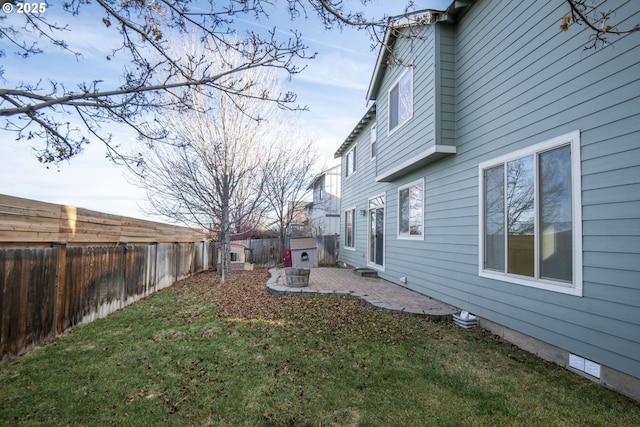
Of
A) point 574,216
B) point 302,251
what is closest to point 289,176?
point 302,251

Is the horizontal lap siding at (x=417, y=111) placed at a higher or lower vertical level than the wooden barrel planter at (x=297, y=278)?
higher

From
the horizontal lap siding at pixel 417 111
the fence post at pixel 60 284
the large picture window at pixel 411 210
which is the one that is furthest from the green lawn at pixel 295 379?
the horizontal lap siding at pixel 417 111

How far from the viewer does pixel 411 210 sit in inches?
311

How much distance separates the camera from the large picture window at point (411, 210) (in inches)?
289

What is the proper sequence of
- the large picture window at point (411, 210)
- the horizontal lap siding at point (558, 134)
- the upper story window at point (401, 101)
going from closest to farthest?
the horizontal lap siding at point (558, 134), the upper story window at point (401, 101), the large picture window at point (411, 210)

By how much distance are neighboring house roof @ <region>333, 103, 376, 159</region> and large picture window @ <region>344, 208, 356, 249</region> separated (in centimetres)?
288

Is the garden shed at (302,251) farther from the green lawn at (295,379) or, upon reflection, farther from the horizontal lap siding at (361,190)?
the green lawn at (295,379)

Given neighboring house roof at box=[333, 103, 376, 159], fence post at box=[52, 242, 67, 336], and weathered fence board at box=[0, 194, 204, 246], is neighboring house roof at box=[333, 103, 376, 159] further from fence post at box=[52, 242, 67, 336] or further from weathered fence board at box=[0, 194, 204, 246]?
fence post at box=[52, 242, 67, 336]

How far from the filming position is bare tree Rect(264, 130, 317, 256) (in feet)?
43.4

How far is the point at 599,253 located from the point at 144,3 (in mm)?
4877

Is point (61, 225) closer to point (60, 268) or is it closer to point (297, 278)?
point (60, 268)

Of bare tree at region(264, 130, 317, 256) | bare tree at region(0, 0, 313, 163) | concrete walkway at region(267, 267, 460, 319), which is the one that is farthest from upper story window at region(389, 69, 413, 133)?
bare tree at region(264, 130, 317, 256)

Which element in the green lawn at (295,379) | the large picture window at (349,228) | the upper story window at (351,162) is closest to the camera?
the green lawn at (295,379)

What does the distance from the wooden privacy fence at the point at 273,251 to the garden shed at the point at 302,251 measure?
239 cm
